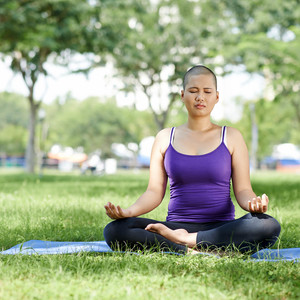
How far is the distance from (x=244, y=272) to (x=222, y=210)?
3.25 feet

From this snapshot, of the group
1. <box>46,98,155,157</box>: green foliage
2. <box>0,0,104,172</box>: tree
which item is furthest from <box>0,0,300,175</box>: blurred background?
<box>46,98,155,157</box>: green foliage

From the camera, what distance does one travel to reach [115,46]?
57.4 feet

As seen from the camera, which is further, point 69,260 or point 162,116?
point 162,116

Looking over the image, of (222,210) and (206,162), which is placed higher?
(206,162)

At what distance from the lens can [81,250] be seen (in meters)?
3.59

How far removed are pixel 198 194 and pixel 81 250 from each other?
1.04m

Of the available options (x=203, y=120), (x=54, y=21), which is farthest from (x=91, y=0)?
(x=203, y=120)

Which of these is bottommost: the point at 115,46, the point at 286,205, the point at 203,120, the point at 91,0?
the point at 286,205

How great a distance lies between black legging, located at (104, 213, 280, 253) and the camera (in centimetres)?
352

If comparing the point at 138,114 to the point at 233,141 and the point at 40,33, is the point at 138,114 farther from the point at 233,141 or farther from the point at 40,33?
the point at 233,141

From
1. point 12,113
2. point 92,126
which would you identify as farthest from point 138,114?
point 12,113

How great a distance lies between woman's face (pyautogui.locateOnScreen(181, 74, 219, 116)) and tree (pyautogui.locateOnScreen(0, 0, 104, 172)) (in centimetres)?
911

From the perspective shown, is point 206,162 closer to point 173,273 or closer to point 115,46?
point 173,273

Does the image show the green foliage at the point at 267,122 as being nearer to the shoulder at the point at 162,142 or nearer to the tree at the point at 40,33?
the tree at the point at 40,33
